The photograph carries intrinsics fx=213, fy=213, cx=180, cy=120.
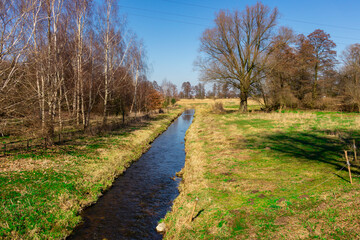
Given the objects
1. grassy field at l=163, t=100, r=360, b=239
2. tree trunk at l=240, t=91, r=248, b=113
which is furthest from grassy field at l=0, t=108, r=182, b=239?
tree trunk at l=240, t=91, r=248, b=113

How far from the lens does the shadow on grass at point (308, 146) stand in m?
10.7

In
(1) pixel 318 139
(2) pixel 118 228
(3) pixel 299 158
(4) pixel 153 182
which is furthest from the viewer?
(1) pixel 318 139

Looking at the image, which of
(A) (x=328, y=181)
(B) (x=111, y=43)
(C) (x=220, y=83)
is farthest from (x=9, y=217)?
(C) (x=220, y=83)

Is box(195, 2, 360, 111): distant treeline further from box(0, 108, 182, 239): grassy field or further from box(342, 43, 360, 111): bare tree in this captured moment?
box(0, 108, 182, 239): grassy field

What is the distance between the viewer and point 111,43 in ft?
74.9

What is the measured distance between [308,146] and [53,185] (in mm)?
13969

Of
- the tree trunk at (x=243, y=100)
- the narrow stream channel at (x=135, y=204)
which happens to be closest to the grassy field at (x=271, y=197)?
the narrow stream channel at (x=135, y=204)

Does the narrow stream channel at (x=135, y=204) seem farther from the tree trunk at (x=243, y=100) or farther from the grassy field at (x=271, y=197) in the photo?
the tree trunk at (x=243, y=100)

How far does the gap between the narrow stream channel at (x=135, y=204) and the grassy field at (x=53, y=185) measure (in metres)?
0.48

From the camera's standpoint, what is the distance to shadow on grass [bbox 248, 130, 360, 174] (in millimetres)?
10667

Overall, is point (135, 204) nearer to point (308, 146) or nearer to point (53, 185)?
point (53, 185)

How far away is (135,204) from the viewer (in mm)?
9312

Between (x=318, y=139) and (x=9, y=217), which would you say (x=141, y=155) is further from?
(x=318, y=139)

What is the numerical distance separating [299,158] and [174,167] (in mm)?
7529
